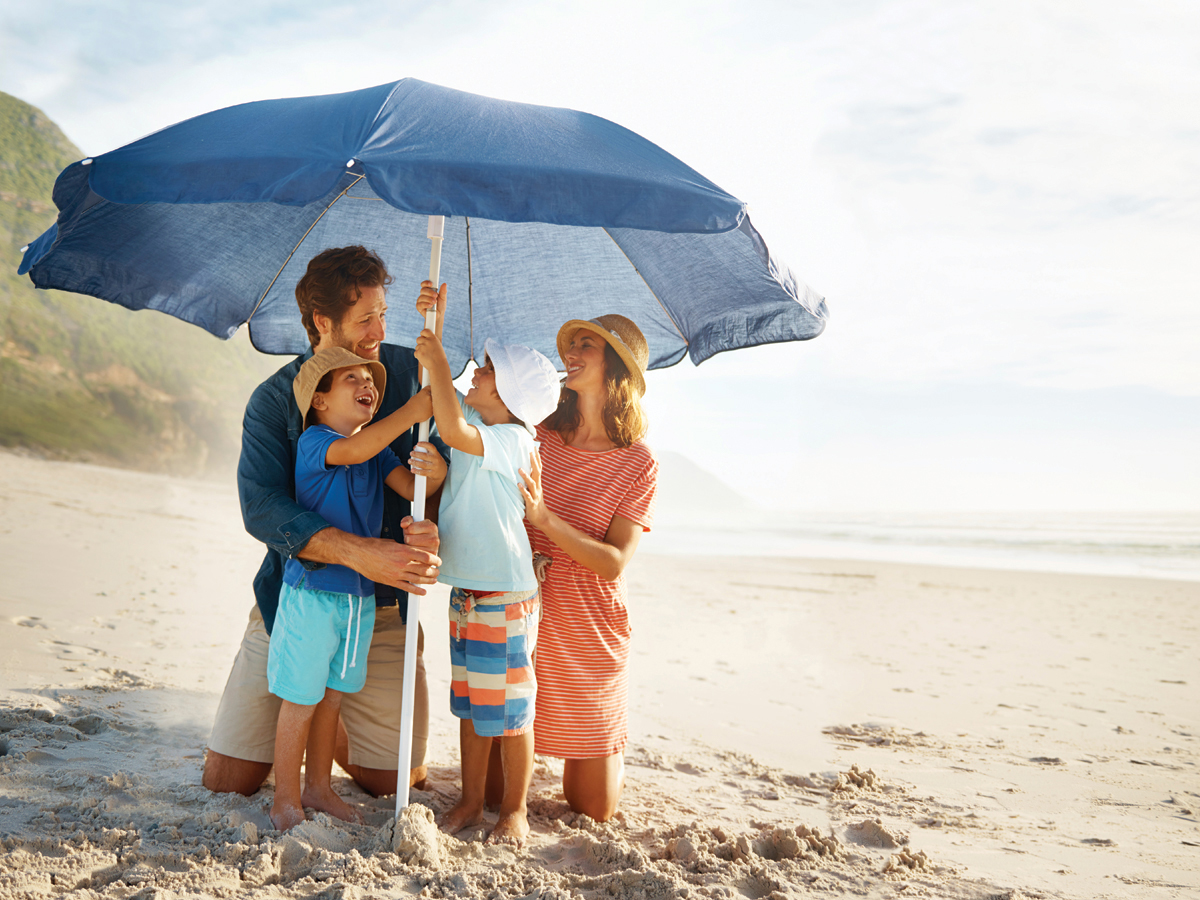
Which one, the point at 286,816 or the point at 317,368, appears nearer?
the point at 286,816

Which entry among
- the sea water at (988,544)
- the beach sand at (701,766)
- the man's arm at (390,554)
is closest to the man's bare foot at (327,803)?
the beach sand at (701,766)

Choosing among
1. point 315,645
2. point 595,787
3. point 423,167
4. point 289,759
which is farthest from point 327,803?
point 423,167

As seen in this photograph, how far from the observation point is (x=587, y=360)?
10.3 feet

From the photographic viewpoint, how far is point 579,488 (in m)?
3.13

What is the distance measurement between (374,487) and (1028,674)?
6095 mm

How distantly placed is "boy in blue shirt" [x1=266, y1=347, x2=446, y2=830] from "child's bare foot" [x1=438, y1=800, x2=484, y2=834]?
31 centimetres

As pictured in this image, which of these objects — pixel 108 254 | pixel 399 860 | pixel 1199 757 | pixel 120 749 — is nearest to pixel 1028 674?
pixel 1199 757

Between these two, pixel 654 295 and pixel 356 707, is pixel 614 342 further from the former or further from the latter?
pixel 356 707

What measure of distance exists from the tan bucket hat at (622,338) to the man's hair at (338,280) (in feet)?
2.53

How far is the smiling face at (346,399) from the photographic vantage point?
2.71 metres

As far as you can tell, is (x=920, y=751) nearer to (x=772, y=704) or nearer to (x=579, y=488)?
(x=772, y=704)

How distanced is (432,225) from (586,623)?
5.21 ft

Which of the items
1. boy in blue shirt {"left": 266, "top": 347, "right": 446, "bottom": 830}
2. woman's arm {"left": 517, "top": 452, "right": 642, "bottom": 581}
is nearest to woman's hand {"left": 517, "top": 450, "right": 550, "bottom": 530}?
woman's arm {"left": 517, "top": 452, "right": 642, "bottom": 581}

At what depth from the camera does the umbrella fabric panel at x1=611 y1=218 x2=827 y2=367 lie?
9.61 feet
